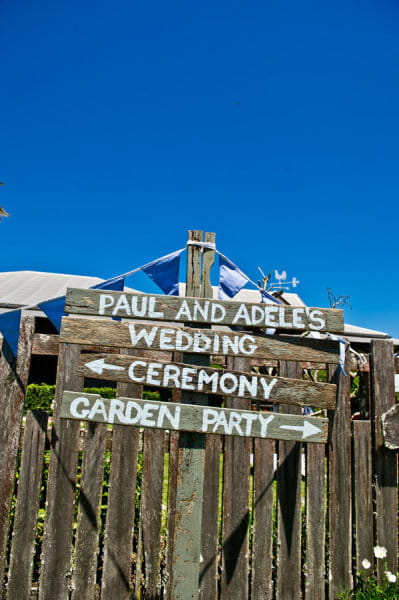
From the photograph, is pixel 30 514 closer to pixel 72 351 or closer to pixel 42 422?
pixel 42 422

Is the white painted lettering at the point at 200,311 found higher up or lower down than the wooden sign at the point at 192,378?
higher up

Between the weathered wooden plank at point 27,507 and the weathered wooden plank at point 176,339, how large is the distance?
1.98ft

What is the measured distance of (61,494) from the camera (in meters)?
2.40

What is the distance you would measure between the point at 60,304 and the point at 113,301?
1.73 feet

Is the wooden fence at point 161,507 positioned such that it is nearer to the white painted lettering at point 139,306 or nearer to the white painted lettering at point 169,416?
the white painted lettering at point 169,416

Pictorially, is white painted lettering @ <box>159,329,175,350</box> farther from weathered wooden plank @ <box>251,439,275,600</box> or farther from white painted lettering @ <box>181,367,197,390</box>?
weathered wooden plank @ <box>251,439,275,600</box>

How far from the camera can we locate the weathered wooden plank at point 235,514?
2385mm

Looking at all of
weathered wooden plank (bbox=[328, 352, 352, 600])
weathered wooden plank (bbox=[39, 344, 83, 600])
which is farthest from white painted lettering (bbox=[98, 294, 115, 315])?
weathered wooden plank (bbox=[328, 352, 352, 600])

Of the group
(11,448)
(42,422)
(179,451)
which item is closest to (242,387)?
(179,451)

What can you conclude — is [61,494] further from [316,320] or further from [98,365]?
[316,320]

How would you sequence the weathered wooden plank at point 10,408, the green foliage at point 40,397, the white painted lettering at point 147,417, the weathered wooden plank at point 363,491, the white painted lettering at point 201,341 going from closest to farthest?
the white painted lettering at point 147,417, the white painted lettering at point 201,341, the weathered wooden plank at point 10,408, the weathered wooden plank at point 363,491, the green foliage at point 40,397

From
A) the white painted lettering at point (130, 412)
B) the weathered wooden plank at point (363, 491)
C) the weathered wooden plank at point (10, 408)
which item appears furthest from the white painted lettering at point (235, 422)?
the weathered wooden plank at point (10, 408)

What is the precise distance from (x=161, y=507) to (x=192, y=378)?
34.6 inches

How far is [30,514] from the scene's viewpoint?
237 centimetres
